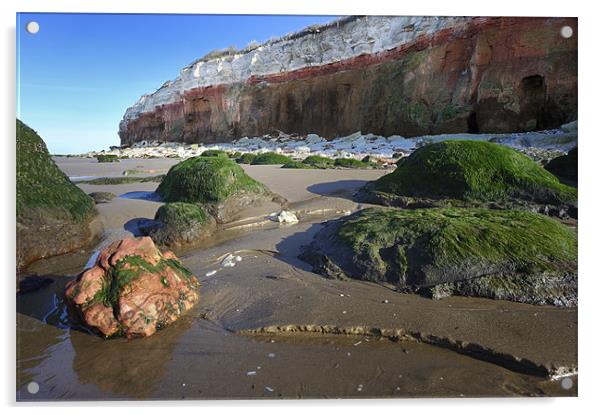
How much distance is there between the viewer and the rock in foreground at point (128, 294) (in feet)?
6.08

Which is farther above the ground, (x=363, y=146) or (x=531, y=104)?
(x=531, y=104)

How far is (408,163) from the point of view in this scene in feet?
15.4

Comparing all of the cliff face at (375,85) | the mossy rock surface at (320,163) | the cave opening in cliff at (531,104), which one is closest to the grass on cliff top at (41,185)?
the cliff face at (375,85)

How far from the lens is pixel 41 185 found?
2.89m

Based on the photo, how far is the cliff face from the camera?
9.46m

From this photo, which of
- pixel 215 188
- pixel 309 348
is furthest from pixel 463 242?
pixel 215 188

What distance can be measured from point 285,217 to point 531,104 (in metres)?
10.0

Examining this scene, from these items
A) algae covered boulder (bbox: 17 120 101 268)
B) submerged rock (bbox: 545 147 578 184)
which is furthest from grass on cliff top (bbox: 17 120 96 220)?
submerged rock (bbox: 545 147 578 184)

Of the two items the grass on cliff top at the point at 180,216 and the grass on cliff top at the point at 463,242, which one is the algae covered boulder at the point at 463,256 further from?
the grass on cliff top at the point at 180,216

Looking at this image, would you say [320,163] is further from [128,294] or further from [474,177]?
[128,294]

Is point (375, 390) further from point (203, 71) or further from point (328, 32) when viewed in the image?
point (203, 71)

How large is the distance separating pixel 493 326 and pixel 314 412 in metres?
1.04
